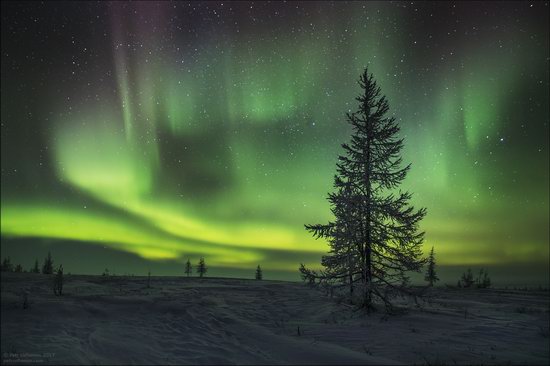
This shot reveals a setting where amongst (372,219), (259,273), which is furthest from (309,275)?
(259,273)

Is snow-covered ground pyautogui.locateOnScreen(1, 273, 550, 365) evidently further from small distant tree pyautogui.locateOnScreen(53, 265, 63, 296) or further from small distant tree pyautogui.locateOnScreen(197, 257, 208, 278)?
small distant tree pyautogui.locateOnScreen(197, 257, 208, 278)

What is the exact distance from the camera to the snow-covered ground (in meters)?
8.35

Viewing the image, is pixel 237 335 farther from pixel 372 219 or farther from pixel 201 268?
pixel 201 268

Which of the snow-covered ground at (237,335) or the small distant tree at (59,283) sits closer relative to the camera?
the snow-covered ground at (237,335)

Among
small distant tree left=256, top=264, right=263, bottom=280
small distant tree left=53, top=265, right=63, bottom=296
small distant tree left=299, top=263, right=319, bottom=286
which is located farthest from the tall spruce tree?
small distant tree left=256, top=264, right=263, bottom=280

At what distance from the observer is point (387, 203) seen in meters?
17.0

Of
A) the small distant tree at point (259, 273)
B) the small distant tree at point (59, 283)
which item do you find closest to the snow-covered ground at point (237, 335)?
the small distant tree at point (59, 283)

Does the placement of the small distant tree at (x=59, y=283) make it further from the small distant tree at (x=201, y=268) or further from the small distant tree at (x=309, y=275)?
the small distant tree at (x=201, y=268)

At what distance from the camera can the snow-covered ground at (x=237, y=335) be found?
8.35m

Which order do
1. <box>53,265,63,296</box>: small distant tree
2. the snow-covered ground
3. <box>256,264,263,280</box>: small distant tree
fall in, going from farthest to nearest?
<box>256,264,263,280</box>: small distant tree < <box>53,265,63,296</box>: small distant tree < the snow-covered ground

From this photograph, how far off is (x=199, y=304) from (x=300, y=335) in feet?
20.2

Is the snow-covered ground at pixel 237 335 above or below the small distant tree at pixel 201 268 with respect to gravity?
above

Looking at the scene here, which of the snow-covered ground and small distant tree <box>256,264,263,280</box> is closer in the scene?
the snow-covered ground

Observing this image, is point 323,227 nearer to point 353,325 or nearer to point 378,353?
point 353,325
